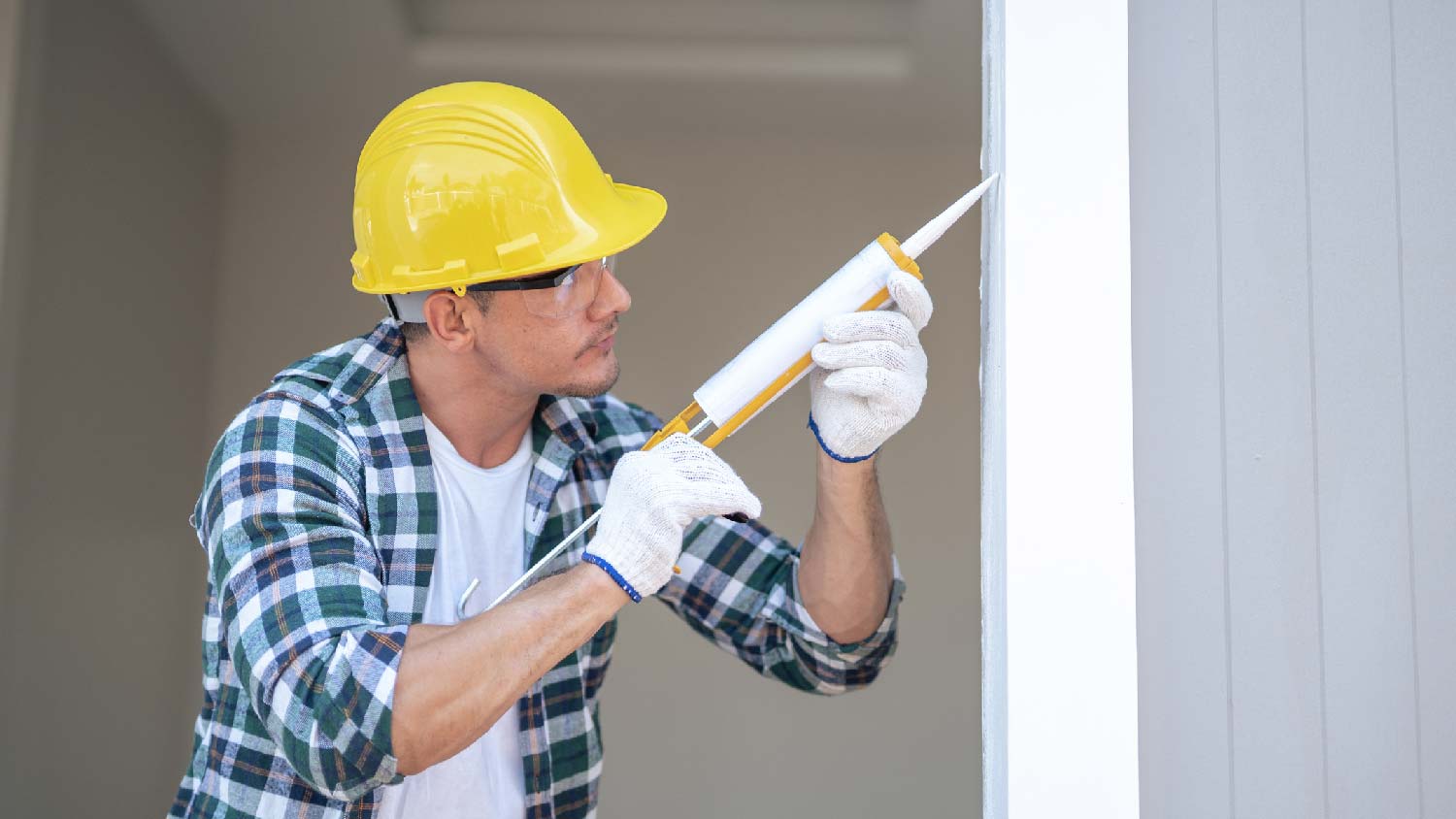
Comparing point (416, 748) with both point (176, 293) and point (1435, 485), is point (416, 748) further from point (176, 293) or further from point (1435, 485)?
point (176, 293)

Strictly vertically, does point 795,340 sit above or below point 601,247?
below

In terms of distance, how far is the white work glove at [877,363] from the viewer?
135 centimetres

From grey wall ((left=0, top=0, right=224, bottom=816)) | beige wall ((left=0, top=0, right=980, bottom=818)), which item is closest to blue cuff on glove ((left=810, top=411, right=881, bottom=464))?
grey wall ((left=0, top=0, right=224, bottom=816))

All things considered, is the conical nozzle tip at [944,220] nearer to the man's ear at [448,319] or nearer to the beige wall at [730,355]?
the man's ear at [448,319]

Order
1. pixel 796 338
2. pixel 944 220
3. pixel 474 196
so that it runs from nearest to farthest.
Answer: pixel 944 220 → pixel 796 338 → pixel 474 196

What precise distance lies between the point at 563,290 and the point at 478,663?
531 millimetres

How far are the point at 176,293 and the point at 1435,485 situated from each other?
3762 millimetres

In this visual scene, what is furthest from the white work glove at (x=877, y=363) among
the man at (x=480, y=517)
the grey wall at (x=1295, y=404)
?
the grey wall at (x=1295, y=404)

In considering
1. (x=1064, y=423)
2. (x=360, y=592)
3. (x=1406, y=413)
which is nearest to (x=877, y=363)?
(x=1064, y=423)

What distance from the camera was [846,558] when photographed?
167 centimetres

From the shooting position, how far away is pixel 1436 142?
1223 millimetres

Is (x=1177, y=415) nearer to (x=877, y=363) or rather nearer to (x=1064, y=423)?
(x=1064, y=423)

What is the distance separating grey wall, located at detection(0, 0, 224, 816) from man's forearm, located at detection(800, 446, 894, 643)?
208 centimetres

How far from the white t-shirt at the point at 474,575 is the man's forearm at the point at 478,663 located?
311mm
